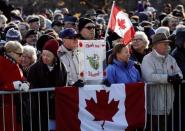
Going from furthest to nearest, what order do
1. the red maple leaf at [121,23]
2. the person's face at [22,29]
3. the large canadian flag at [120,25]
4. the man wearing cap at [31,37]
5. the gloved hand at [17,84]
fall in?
the person's face at [22,29]
the man wearing cap at [31,37]
the red maple leaf at [121,23]
the large canadian flag at [120,25]
the gloved hand at [17,84]

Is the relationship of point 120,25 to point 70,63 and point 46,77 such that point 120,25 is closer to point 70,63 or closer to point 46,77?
point 70,63

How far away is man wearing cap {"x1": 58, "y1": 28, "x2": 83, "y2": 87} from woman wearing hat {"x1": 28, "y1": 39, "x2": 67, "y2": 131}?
0.92 ft

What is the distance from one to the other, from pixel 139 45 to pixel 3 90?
2.54 metres

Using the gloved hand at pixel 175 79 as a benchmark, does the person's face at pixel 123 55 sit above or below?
above

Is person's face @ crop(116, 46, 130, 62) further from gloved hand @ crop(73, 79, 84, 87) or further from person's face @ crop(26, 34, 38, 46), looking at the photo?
person's face @ crop(26, 34, 38, 46)

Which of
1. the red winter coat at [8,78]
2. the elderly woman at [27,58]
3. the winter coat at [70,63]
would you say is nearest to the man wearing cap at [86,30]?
the winter coat at [70,63]

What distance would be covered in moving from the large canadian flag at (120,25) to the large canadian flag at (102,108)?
1.47 metres

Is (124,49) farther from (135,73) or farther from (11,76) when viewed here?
(11,76)

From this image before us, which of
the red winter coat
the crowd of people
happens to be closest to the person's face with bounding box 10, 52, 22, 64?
the crowd of people

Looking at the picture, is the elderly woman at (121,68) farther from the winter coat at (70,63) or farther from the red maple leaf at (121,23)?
the red maple leaf at (121,23)

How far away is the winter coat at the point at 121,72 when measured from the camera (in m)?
8.61

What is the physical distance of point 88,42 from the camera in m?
8.18

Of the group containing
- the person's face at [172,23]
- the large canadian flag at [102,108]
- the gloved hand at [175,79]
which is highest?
the person's face at [172,23]

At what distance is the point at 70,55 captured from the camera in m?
8.93
